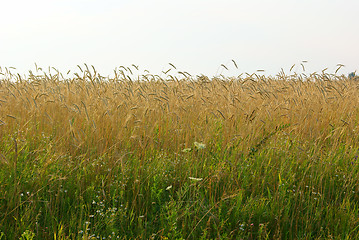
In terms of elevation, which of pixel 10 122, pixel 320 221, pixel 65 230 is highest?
pixel 10 122

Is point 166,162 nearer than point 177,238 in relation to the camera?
No

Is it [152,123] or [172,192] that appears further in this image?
[152,123]

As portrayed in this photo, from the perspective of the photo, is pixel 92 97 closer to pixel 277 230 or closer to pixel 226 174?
pixel 226 174

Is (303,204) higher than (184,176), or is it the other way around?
(184,176)

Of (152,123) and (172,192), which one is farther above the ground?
(152,123)

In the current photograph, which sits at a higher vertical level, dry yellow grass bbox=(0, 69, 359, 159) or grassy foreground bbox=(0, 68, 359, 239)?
dry yellow grass bbox=(0, 69, 359, 159)

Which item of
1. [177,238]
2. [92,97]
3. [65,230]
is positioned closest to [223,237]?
[177,238]

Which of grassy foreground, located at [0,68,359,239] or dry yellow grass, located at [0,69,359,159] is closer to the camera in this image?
grassy foreground, located at [0,68,359,239]

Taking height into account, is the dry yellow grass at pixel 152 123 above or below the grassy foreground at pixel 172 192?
above

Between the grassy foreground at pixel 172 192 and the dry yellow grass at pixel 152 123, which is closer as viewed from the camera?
the grassy foreground at pixel 172 192

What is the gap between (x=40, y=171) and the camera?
8.07ft

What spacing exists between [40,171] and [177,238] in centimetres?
117

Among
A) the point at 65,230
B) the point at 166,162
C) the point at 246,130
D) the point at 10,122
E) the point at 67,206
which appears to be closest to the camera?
the point at 65,230

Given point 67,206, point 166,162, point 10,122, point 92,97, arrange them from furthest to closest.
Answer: point 92,97 < point 10,122 < point 166,162 < point 67,206
